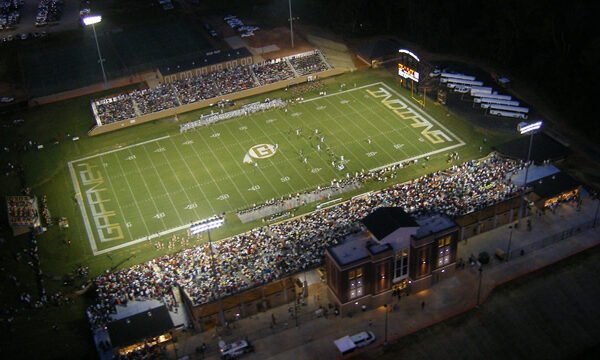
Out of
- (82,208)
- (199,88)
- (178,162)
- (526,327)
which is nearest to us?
(526,327)

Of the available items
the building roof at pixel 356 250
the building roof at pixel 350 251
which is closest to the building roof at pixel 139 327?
the building roof at pixel 350 251

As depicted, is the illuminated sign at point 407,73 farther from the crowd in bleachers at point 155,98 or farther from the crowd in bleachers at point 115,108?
the crowd in bleachers at point 115,108

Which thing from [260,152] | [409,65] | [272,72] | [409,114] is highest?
[409,65]

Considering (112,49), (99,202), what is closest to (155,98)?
(99,202)

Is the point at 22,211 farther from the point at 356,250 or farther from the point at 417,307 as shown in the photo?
the point at 417,307

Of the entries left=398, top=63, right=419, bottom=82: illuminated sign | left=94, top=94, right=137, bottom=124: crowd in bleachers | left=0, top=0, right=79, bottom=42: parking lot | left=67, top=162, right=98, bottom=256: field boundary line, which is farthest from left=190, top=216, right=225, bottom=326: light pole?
left=0, top=0, right=79, bottom=42: parking lot

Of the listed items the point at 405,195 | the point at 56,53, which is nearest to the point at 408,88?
the point at 405,195

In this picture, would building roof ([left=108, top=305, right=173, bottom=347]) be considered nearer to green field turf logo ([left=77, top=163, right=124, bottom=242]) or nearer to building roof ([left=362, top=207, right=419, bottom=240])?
green field turf logo ([left=77, top=163, right=124, bottom=242])

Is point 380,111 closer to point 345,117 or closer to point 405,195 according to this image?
point 345,117
